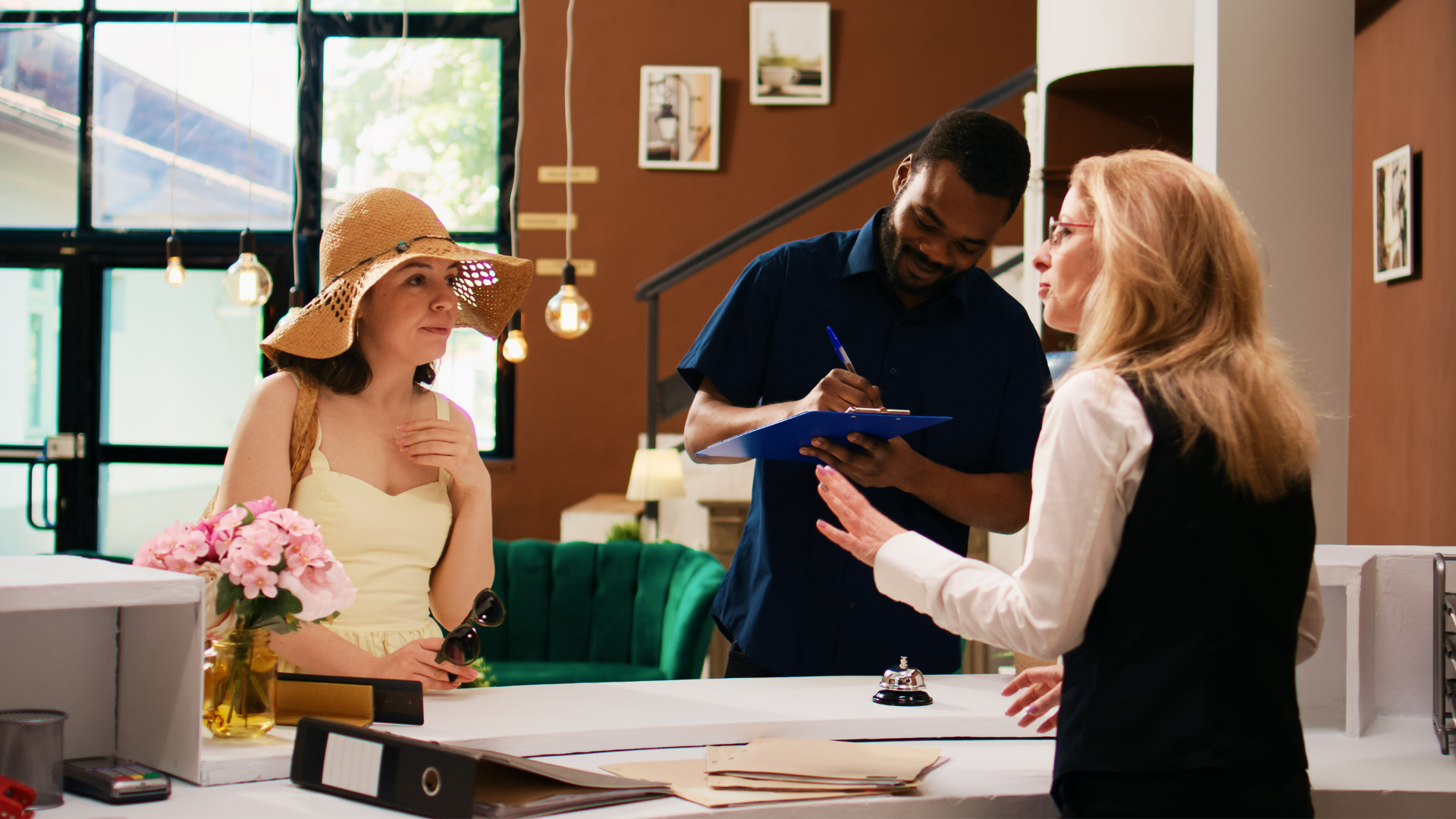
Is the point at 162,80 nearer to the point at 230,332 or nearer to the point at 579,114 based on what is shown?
the point at 230,332

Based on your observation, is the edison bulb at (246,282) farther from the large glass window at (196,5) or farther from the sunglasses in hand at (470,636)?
the large glass window at (196,5)

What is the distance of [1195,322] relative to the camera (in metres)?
1.10

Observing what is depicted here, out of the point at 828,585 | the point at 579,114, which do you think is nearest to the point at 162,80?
the point at 579,114

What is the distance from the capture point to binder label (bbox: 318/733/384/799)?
3.82 feet

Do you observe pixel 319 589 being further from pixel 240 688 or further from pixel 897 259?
pixel 897 259

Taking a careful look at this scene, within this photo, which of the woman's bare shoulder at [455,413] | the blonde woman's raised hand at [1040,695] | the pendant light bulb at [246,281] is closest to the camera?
the blonde woman's raised hand at [1040,695]

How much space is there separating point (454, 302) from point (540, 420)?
518 cm

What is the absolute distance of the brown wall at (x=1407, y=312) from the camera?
3885 millimetres

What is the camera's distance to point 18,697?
124 centimetres

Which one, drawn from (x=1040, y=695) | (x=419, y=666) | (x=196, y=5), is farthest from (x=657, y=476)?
(x=196, y=5)

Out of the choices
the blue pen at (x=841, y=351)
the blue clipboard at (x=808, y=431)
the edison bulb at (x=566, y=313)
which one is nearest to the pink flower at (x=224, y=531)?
the blue clipboard at (x=808, y=431)

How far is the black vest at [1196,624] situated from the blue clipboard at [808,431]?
1.58ft

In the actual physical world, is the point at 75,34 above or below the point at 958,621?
above

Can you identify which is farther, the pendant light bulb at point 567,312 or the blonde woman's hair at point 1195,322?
the pendant light bulb at point 567,312
